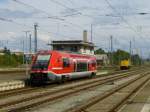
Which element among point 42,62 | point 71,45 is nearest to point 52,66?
point 42,62

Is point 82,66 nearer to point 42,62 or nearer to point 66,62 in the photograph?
point 66,62

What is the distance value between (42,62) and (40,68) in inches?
23.4

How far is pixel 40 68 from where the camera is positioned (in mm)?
36375

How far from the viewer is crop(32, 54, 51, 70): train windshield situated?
36.4 meters

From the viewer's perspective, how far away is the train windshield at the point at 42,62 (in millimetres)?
36412

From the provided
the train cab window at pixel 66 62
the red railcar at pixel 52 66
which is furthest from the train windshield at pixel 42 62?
the train cab window at pixel 66 62

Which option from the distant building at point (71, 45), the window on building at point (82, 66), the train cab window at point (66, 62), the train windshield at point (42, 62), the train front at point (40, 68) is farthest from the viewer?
the distant building at point (71, 45)

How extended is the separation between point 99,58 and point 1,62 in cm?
5024

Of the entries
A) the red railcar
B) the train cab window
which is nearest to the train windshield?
the red railcar

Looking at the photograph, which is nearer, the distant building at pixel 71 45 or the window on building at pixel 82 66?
the window on building at pixel 82 66

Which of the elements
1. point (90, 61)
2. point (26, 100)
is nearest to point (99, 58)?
point (90, 61)

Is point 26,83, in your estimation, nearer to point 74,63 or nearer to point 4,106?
point 74,63

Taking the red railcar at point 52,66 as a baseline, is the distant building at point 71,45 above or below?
above

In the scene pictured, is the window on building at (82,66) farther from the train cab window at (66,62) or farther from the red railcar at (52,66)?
the train cab window at (66,62)
